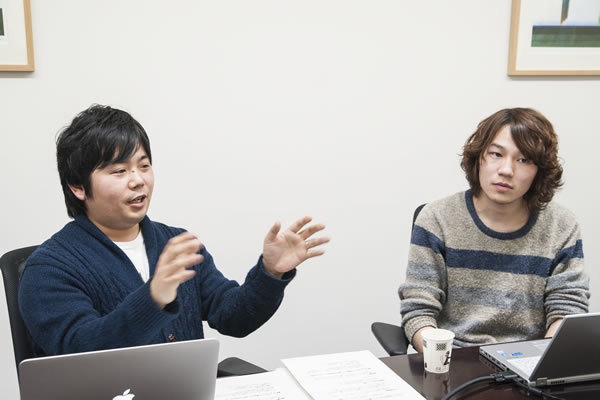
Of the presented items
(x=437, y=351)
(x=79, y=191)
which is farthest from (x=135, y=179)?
(x=437, y=351)

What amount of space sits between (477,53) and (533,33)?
256 millimetres

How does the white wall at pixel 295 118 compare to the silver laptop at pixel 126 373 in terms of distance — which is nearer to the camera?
the silver laptop at pixel 126 373

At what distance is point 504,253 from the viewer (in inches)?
66.4

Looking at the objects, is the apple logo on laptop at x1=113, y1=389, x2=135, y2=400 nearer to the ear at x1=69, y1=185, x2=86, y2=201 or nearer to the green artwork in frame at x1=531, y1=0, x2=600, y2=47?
the ear at x1=69, y1=185, x2=86, y2=201

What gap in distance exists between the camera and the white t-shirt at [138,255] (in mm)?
1396

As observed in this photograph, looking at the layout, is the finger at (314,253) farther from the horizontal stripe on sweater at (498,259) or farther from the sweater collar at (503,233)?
the sweater collar at (503,233)

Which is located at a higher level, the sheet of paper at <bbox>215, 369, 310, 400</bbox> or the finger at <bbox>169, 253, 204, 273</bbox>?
the finger at <bbox>169, 253, 204, 273</bbox>

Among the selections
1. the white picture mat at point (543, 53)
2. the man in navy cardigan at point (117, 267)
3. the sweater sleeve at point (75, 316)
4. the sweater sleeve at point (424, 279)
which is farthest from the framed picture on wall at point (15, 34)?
the white picture mat at point (543, 53)

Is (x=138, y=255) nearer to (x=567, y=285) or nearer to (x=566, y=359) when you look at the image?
(x=566, y=359)

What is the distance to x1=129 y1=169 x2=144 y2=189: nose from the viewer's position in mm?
1306

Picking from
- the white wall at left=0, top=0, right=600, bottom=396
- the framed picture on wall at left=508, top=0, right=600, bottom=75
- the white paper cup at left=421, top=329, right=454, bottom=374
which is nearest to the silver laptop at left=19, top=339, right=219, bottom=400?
the white paper cup at left=421, top=329, right=454, bottom=374

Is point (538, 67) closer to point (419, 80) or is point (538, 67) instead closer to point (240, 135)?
point (419, 80)

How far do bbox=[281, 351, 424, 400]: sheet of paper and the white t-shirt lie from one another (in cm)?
41

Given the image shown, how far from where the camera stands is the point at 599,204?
8.96 ft
